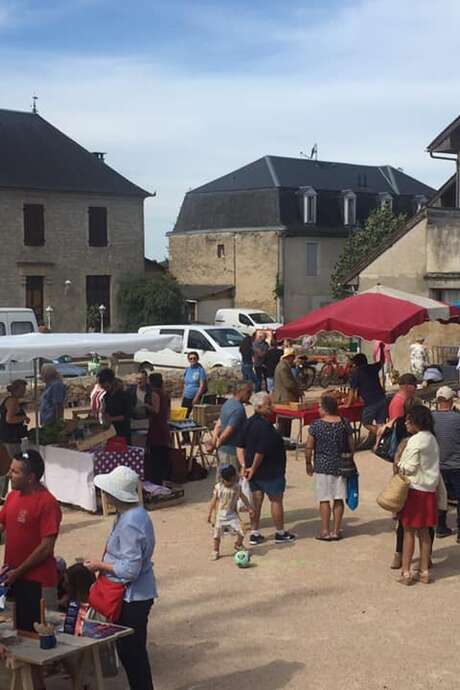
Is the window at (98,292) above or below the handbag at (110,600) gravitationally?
above

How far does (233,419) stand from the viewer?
10.7 metres

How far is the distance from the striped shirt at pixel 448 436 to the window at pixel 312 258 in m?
38.5

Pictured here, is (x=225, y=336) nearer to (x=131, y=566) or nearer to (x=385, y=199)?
(x=131, y=566)

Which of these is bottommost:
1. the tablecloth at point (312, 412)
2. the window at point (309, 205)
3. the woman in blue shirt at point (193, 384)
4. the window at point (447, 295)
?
the tablecloth at point (312, 412)

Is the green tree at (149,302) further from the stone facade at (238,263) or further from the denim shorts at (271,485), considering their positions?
the denim shorts at (271,485)

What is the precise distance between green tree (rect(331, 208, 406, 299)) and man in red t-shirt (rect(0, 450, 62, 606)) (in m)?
39.5

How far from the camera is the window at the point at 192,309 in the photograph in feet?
152

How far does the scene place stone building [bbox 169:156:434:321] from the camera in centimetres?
4731

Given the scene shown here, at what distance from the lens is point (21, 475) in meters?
6.38

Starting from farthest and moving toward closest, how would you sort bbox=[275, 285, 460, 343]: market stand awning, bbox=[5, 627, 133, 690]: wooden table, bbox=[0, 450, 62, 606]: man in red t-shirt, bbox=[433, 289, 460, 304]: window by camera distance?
bbox=[433, 289, 460, 304]: window, bbox=[275, 285, 460, 343]: market stand awning, bbox=[0, 450, 62, 606]: man in red t-shirt, bbox=[5, 627, 133, 690]: wooden table

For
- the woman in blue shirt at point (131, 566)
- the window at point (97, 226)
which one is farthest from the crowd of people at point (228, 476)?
the window at point (97, 226)

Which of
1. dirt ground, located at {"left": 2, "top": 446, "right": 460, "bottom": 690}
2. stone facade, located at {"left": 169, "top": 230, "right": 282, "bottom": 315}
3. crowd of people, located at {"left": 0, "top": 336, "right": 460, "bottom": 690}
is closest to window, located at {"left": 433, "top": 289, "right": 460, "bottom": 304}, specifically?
crowd of people, located at {"left": 0, "top": 336, "right": 460, "bottom": 690}

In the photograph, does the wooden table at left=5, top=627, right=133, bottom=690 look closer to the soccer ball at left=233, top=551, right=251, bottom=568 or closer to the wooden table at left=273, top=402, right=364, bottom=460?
the soccer ball at left=233, top=551, right=251, bottom=568

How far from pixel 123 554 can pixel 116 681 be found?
1524mm
